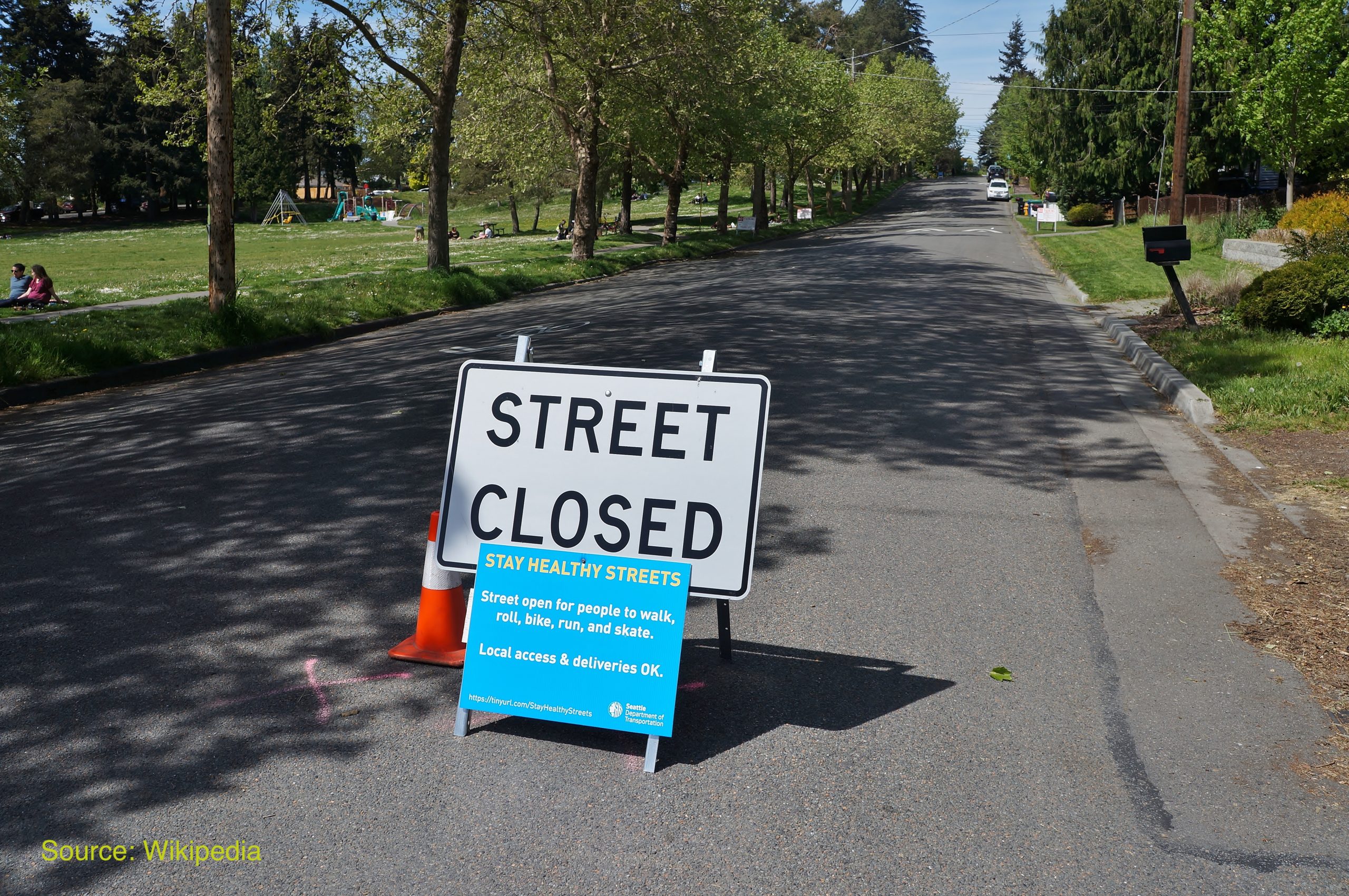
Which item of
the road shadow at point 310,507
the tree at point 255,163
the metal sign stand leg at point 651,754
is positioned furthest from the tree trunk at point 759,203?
the tree at point 255,163

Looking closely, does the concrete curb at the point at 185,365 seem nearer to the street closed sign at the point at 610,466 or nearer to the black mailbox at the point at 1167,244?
the street closed sign at the point at 610,466

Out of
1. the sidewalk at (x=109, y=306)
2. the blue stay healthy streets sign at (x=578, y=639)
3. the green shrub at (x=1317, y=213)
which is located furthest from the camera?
the green shrub at (x=1317, y=213)

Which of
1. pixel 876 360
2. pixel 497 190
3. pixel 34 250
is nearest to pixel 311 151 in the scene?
pixel 497 190

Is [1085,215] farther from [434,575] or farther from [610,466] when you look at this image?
[434,575]

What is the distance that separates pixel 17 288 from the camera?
19.5m

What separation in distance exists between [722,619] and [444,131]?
19.2m

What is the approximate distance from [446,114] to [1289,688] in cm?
2023

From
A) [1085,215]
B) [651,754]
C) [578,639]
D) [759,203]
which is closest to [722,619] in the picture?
[578,639]

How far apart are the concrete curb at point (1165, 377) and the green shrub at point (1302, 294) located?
4.37 ft

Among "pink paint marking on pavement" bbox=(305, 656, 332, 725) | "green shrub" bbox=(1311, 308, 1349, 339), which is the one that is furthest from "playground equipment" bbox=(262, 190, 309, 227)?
"pink paint marking on pavement" bbox=(305, 656, 332, 725)

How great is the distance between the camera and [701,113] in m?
31.8

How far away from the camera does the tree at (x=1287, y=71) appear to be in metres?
26.4

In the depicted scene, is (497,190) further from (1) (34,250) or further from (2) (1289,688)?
(2) (1289,688)

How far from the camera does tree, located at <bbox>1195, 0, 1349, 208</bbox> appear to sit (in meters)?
26.4
